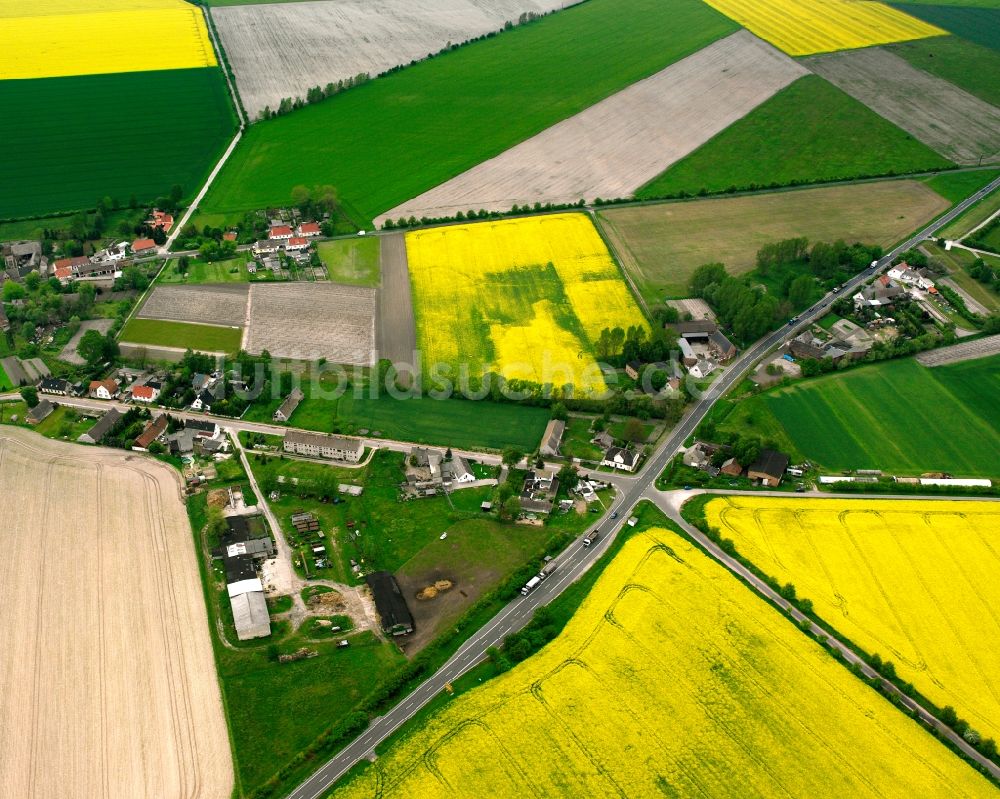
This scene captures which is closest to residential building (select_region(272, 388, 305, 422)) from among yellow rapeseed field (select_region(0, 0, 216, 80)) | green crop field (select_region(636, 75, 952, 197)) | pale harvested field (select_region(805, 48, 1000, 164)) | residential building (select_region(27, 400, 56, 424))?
residential building (select_region(27, 400, 56, 424))

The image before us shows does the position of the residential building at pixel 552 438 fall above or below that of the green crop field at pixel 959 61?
below

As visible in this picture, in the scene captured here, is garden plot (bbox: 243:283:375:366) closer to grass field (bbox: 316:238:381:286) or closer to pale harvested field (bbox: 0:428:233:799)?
grass field (bbox: 316:238:381:286)

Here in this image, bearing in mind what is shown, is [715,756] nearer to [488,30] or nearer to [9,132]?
[9,132]

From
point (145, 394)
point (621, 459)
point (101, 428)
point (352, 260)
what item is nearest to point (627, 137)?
point (352, 260)

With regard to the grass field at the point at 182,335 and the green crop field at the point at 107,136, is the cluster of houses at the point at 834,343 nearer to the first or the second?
the grass field at the point at 182,335

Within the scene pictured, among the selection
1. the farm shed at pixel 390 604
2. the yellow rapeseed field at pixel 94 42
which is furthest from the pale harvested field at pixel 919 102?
the yellow rapeseed field at pixel 94 42

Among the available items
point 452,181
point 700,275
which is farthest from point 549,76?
point 700,275
